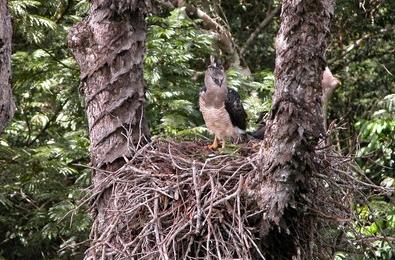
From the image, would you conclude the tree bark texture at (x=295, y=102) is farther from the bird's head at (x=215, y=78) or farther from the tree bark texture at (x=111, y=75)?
the bird's head at (x=215, y=78)

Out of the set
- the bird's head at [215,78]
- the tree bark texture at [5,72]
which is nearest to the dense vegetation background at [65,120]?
the bird's head at [215,78]

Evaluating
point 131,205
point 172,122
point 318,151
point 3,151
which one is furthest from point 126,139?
point 3,151

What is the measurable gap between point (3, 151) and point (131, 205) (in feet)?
11.9

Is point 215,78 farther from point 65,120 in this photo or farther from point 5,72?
point 65,120

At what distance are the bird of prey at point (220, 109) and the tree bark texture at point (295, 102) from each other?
1.98 metres

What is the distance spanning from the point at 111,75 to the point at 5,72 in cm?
69

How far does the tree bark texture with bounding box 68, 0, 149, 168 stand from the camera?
4797 mm

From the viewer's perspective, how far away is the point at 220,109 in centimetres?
603

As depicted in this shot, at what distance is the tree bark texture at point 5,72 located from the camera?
14.1 feet

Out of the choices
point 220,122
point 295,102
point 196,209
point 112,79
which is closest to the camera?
point 295,102

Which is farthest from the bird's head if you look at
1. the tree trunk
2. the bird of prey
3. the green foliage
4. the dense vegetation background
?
the green foliage

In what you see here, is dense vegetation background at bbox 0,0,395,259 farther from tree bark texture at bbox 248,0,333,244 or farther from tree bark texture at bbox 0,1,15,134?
tree bark texture at bbox 248,0,333,244

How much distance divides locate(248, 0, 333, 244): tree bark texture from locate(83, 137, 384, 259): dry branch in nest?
5.7 inches

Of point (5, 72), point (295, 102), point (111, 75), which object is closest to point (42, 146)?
point (111, 75)
